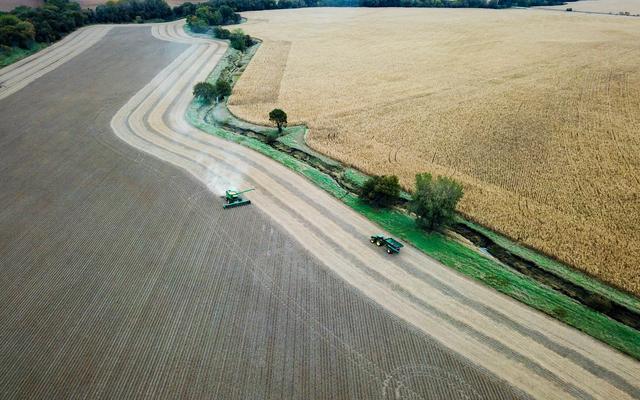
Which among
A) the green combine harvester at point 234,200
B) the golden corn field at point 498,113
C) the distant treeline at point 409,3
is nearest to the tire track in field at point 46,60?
the golden corn field at point 498,113

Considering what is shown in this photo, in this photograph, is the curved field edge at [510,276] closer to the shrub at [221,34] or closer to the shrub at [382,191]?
the shrub at [382,191]

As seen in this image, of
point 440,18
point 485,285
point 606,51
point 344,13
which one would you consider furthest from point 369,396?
point 344,13

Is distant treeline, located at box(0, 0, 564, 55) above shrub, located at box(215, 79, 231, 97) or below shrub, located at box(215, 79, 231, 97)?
above

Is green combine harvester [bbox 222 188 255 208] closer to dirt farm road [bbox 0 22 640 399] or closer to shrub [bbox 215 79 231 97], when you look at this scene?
dirt farm road [bbox 0 22 640 399]

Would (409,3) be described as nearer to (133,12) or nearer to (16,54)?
(133,12)

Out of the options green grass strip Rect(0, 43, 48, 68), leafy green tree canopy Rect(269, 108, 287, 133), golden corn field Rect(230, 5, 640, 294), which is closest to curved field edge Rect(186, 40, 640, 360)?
golden corn field Rect(230, 5, 640, 294)

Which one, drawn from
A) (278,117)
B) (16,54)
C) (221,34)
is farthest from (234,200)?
(16,54)
